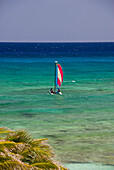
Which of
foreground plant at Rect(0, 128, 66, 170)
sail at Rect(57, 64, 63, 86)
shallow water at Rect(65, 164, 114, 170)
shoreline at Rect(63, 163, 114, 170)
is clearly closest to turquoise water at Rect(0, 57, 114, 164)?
shoreline at Rect(63, 163, 114, 170)

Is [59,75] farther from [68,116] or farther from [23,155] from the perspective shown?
[23,155]

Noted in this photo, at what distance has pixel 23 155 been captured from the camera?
37.3 feet

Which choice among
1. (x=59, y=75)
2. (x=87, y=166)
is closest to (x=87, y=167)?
(x=87, y=166)

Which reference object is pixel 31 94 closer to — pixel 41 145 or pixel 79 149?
pixel 79 149

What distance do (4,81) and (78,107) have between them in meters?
29.2

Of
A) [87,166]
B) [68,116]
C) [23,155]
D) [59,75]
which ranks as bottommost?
[87,166]

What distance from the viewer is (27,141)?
1182cm

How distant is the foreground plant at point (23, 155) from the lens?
10712mm

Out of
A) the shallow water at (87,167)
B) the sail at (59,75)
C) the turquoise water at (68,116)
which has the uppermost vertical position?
the sail at (59,75)

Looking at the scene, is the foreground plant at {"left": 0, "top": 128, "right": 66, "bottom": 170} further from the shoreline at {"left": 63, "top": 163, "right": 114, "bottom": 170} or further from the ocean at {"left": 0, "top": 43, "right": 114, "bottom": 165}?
the shoreline at {"left": 63, "top": 163, "right": 114, "bottom": 170}

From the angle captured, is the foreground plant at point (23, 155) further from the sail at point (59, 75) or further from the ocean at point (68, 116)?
the sail at point (59, 75)

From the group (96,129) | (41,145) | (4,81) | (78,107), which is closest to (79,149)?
(96,129)

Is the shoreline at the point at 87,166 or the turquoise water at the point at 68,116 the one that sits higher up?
the turquoise water at the point at 68,116

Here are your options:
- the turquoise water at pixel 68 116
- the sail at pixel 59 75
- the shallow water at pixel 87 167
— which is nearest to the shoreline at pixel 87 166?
the shallow water at pixel 87 167
